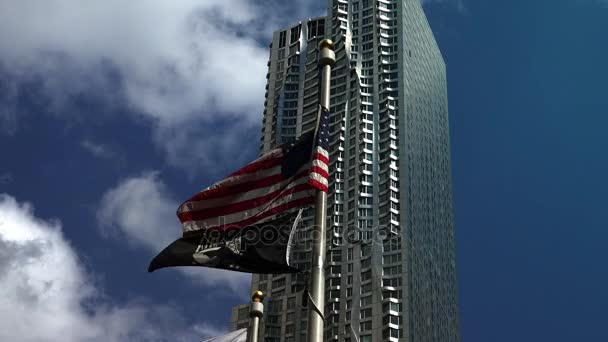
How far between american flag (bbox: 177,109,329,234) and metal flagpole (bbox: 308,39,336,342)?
538 mm

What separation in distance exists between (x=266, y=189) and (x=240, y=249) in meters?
1.72

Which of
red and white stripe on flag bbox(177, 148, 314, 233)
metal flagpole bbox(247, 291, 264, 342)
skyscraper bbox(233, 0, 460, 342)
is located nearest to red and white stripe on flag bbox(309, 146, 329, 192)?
red and white stripe on flag bbox(177, 148, 314, 233)

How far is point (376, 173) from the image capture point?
136m

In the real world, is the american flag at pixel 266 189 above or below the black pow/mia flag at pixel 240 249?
above

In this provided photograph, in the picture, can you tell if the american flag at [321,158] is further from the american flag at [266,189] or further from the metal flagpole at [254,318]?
the metal flagpole at [254,318]

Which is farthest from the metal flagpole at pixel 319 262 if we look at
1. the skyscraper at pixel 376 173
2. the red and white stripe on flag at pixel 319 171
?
the skyscraper at pixel 376 173

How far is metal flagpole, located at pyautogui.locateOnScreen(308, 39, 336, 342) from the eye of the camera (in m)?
18.1

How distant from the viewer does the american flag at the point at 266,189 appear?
20797 mm

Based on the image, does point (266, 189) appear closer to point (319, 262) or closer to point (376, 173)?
point (319, 262)

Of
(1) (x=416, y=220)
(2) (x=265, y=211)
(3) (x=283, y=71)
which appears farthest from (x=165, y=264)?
(3) (x=283, y=71)

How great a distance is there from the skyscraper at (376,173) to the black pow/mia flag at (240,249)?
9282 cm

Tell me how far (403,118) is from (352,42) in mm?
19407

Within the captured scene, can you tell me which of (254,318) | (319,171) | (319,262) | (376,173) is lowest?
(319,262)

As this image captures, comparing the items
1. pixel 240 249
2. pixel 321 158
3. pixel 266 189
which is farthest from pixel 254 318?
pixel 321 158
